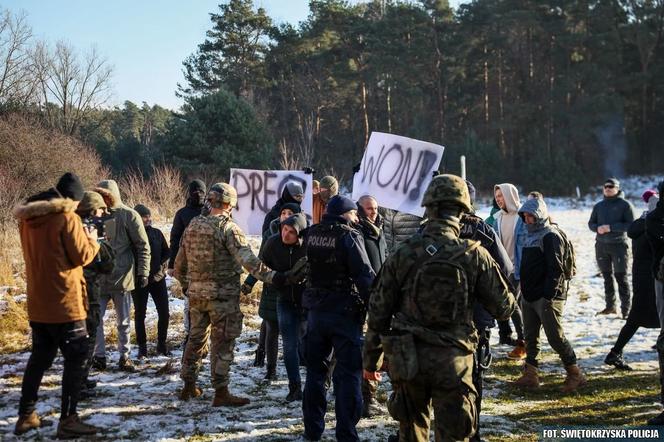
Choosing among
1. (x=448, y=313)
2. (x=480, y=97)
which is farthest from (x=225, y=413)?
(x=480, y=97)

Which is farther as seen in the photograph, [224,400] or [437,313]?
[224,400]

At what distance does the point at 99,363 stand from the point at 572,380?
187 inches

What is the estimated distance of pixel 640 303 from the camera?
259 inches

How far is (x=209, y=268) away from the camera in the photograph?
17.4 ft

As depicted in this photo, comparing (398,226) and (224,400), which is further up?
(398,226)

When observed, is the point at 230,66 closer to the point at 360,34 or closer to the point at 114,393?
the point at 360,34

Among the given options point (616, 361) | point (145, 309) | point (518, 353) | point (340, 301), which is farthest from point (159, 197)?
point (340, 301)

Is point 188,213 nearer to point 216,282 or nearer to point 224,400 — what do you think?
point 216,282

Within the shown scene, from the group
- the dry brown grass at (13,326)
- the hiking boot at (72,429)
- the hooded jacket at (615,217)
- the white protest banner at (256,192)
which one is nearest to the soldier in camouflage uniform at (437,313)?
the hiking boot at (72,429)

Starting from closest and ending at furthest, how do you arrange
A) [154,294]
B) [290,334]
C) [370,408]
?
[370,408], [290,334], [154,294]

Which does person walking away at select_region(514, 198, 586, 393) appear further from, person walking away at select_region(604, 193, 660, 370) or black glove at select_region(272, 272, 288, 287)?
black glove at select_region(272, 272, 288, 287)

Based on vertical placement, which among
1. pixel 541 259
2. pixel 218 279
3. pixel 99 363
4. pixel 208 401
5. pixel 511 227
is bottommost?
pixel 208 401

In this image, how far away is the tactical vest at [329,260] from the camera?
14.4 feet

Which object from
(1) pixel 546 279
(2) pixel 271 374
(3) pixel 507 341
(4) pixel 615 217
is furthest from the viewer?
(4) pixel 615 217
